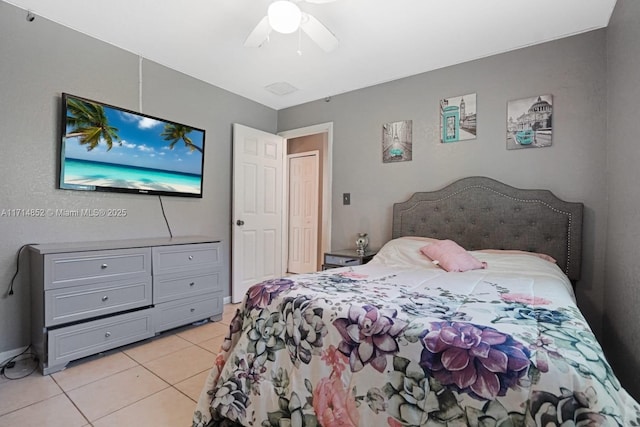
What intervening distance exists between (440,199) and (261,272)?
2.30 metres

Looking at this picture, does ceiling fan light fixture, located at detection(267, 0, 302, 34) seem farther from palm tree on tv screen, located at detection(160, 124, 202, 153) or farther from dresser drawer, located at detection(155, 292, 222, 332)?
dresser drawer, located at detection(155, 292, 222, 332)

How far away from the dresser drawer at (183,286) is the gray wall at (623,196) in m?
3.04

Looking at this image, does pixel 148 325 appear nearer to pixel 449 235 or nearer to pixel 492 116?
pixel 449 235

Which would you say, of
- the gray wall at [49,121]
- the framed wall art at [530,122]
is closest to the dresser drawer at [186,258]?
the gray wall at [49,121]

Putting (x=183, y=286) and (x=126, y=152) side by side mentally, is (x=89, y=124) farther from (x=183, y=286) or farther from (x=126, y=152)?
(x=183, y=286)

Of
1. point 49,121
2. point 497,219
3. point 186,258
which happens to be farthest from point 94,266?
point 497,219

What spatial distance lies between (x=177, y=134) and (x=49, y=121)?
38.5 inches

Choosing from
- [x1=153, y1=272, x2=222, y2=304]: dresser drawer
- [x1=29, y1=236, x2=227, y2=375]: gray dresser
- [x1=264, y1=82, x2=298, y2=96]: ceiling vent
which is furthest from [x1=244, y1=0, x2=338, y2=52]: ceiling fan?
[x1=153, y1=272, x2=222, y2=304]: dresser drawer

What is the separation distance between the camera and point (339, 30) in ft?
8.06

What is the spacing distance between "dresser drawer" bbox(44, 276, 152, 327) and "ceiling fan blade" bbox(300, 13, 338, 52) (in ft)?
7.29

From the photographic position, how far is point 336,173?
3.81 metres

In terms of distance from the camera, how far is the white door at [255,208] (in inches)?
145

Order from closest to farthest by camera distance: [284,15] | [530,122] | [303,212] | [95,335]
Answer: [284,15]
[95,335]
[530,122]
[303,212]

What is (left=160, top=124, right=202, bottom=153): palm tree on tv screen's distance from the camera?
3037mm
